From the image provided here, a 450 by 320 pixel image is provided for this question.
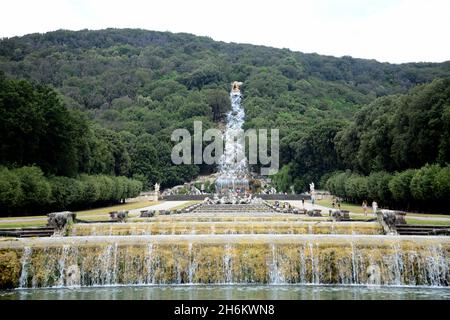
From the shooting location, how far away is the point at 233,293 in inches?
811

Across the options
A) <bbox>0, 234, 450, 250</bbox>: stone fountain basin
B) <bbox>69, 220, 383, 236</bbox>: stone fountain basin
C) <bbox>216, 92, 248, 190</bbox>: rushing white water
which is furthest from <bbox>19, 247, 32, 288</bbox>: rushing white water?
<bbox>216, 92, 248, 190</bbox>: rushing white water

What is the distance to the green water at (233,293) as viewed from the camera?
19781 mm

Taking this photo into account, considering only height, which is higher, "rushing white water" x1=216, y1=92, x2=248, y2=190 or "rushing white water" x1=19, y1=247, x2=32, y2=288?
"rushing white water" x1=216, y1=92, x2=248, y2=190

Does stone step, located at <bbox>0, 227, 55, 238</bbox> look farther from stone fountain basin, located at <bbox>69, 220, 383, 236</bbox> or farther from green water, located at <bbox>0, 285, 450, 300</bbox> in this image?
green water, located at <bbox>0, 285, 450, 300</bbox>

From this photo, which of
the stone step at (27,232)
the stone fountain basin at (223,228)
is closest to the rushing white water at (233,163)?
the stone fountain basin at (223,228)

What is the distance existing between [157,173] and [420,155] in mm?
69499

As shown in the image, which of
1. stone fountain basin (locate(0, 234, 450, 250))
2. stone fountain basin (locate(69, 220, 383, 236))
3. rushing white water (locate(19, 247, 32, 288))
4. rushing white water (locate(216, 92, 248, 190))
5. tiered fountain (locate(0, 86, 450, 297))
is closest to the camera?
rushing white water (locate(19, 247, 32, 288))

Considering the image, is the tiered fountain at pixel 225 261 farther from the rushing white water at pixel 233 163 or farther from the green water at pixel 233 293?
the rushing white water at pixel 233 163

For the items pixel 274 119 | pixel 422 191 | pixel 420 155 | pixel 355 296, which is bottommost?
pixel 355 296

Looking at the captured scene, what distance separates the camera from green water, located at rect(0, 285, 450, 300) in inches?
779

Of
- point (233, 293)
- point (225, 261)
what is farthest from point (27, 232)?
point (233, 293)

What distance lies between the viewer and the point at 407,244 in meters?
24.1
